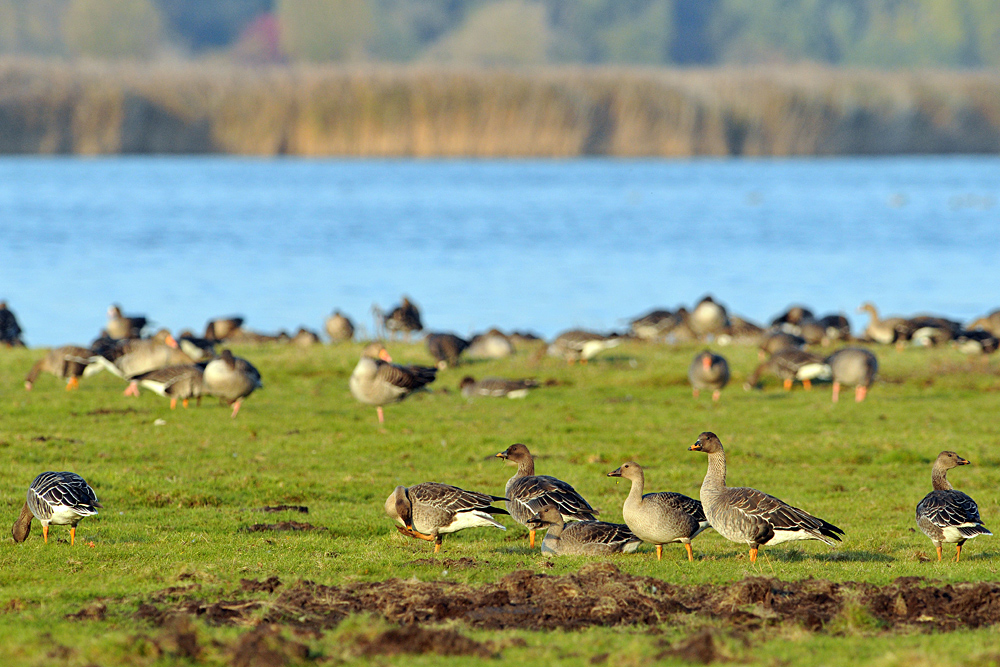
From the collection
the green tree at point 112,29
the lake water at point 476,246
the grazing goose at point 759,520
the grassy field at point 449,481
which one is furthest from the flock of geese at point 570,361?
the green tree at point 112,29

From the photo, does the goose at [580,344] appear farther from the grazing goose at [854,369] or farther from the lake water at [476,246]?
the lake water at [476,246]

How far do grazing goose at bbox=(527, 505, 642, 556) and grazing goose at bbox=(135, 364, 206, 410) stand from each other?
967cm

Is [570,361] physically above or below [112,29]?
below

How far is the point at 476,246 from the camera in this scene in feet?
200

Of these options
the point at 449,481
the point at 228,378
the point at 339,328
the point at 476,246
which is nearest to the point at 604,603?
the point at 449,481

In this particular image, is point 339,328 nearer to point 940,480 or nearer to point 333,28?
point 940,480

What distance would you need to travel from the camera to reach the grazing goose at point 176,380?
1995 cm

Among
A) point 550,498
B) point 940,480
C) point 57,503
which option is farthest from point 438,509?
point 940,480

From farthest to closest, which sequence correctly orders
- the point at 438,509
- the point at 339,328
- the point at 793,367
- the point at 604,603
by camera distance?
the point at 339,328, the point at 793,367, the point at 438,509, the point at 604,603

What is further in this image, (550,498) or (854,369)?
(854,369)

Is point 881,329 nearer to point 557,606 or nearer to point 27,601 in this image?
point 557,606

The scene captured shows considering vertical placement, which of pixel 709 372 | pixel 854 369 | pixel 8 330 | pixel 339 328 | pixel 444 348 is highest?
pixel 339 328

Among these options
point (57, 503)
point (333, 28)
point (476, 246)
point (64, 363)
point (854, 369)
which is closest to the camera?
point (57, 503)

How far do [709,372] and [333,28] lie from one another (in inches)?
6730
